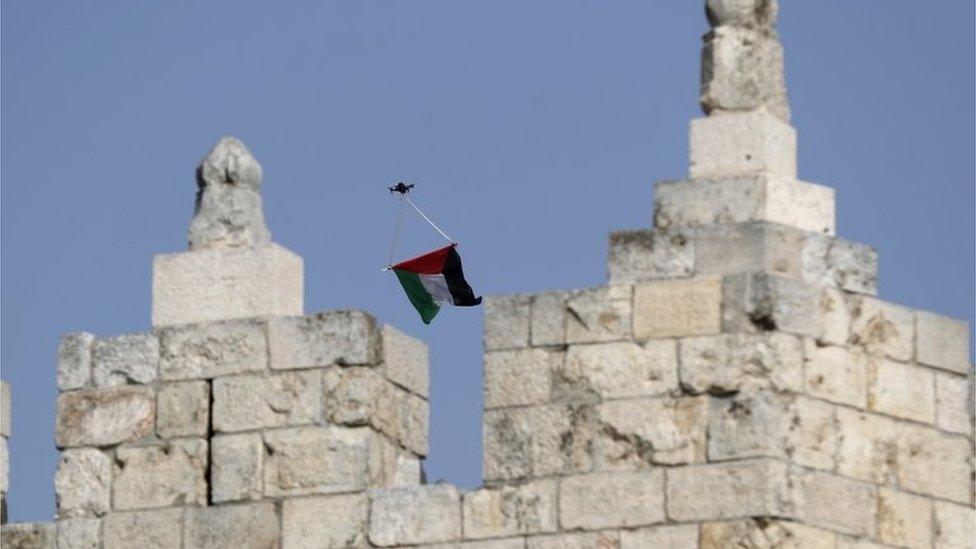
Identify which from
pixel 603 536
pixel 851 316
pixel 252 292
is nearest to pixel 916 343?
pixel 851 316

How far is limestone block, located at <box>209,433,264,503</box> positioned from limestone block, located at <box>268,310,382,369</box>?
1.68ft

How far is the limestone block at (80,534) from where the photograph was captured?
28.0 meters

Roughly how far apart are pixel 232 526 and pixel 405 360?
4.84 feet

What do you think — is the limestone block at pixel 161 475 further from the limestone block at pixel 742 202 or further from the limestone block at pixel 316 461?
the limestone block at pixel 742 202

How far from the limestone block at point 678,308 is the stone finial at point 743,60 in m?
1.14

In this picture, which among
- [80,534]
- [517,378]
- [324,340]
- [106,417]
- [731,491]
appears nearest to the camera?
[731,491]

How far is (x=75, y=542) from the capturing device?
28.1 m

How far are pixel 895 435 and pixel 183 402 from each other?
4410 mm

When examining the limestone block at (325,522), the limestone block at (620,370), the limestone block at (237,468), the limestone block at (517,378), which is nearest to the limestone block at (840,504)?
the limestone block at (620,370)

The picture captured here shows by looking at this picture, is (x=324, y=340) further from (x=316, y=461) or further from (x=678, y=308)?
(x=678, y=308)

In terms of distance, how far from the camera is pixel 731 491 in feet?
85.9

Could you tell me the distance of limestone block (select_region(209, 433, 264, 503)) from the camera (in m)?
27.6

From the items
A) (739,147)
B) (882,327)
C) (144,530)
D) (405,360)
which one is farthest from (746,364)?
(144,530)

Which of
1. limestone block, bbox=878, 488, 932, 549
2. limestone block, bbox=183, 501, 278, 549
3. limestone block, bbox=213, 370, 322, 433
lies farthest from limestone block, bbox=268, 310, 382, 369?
limestone block, bbox=878, 488, 932, 549
